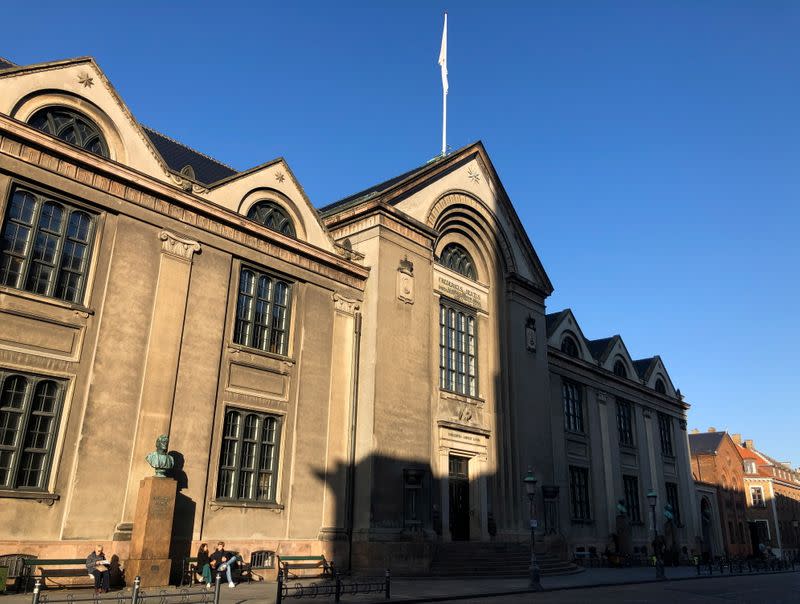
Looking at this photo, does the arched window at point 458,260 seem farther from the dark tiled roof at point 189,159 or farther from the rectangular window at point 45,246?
the rectangular window at point 45,246

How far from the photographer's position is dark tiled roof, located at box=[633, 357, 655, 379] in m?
48.8

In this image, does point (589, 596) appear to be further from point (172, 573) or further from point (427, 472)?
point (172, 573)

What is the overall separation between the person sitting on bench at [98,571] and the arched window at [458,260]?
18.4 metres

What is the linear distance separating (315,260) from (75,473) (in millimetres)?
10699

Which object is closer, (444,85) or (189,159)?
(189,159)

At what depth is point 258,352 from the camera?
20.7 meters

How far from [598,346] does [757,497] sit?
157 ft

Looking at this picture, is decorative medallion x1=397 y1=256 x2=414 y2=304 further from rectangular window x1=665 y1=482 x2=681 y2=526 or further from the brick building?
the brick building

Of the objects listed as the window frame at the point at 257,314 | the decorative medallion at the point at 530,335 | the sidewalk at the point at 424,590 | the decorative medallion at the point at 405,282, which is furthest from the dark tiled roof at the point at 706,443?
the window frame at the point at 257,314

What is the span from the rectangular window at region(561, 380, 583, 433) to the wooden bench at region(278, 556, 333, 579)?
810 inches

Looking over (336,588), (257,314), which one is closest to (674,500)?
(257,314)

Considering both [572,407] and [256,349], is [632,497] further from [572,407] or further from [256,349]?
[256,349]

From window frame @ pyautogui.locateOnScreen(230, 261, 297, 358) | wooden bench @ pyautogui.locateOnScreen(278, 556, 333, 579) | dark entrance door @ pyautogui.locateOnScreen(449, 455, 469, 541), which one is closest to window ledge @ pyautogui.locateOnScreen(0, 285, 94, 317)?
window frame @ pyautogui.locateOnScreen(230, 261, 297, 358)

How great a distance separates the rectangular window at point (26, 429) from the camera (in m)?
14.9
